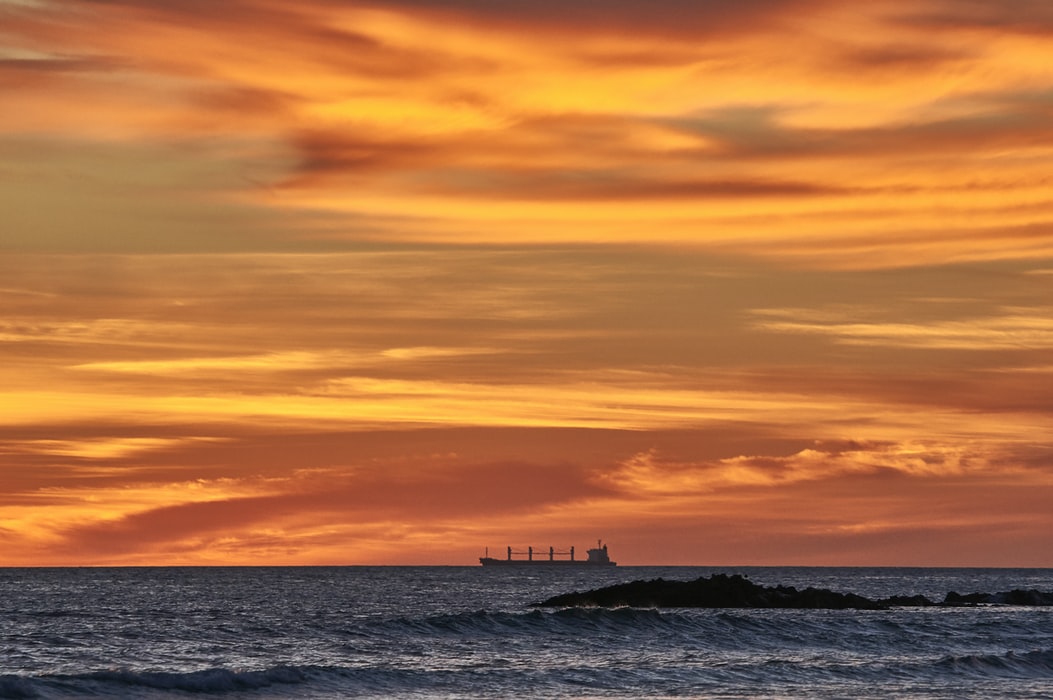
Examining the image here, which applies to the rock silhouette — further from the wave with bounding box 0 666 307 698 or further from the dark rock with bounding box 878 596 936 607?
the wave with bounding box 0 666 307 698

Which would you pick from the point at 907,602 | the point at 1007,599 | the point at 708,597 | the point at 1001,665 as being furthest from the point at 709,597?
the point at 1001,665

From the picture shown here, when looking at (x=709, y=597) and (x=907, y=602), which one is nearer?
(x=709, y=597)

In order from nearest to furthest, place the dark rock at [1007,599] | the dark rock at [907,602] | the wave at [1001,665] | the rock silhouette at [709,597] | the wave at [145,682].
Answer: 1. the wave at [145,682]
2. the wave at [1001,665]
3. the rock silhouette at [709,597]
4. the dark rock at [907,602]
5. the dark rock at [1007,599]

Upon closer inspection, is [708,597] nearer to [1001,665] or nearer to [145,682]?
[1001,665]

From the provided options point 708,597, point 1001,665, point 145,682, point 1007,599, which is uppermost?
point 1007,599

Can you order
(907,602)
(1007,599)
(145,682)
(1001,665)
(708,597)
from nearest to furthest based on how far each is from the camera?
(145,682)
(1001,665)
(708,597)
(907,602)
(1007,599)

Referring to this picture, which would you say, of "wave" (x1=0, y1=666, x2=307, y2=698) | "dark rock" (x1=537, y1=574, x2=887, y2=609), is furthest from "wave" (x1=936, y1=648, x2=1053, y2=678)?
"dark rock" (x1=537, y1=574, x2=887, y2=609)

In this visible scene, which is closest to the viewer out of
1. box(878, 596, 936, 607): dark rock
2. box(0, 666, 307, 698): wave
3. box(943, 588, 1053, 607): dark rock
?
box(0, 666, 307, 698): wave

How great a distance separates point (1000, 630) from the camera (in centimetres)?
8175

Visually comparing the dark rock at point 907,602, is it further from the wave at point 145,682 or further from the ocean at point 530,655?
the wave at point 145,682

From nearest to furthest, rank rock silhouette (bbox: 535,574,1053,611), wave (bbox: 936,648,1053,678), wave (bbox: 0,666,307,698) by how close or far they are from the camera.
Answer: wave (bbox: 0,666,307,698) < wave (bbox: 936,648,1053,678) < rock silhouette (bbox: 535,574,1053,611)

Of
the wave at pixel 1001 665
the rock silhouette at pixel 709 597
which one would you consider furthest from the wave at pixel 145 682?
the rock silhouette at pixel 709 597

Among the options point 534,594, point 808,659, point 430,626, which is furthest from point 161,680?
point 534,594

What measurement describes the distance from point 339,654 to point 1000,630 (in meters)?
37.3
